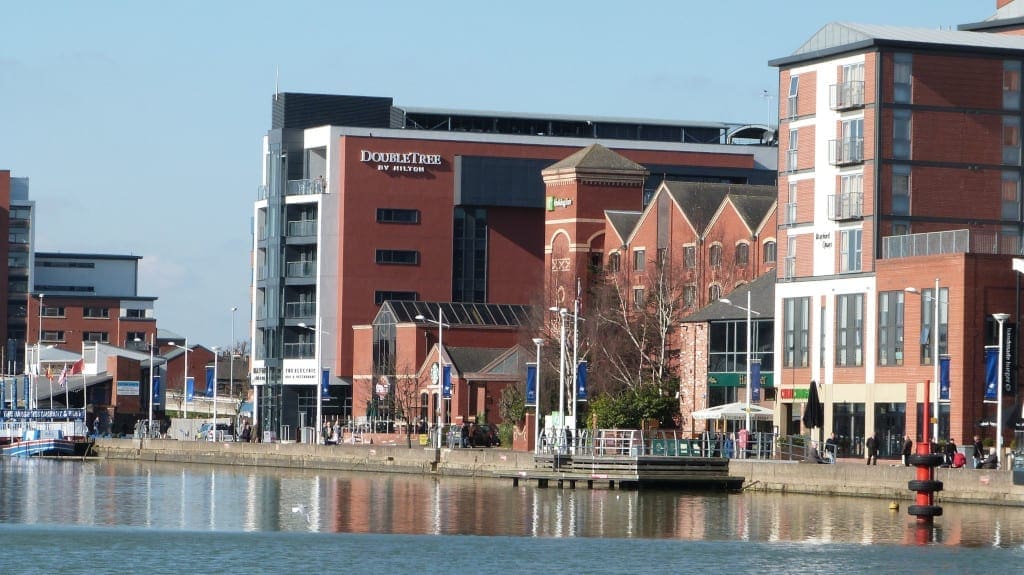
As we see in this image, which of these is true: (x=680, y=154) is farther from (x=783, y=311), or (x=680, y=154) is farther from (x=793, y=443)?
(x=793, y=443)

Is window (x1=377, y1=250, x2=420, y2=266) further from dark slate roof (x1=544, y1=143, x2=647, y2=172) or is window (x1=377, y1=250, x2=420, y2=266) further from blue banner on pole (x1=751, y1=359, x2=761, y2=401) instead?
blue banner on pole (x1=751, y1=359, x2=761, y2=401)

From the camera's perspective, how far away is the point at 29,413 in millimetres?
138250

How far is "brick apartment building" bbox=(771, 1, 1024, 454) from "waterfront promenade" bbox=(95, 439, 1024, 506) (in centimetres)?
552

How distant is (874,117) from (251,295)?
8153cm

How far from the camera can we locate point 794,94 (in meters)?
99.1

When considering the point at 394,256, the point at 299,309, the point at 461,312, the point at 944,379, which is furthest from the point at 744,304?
the point at 299,309

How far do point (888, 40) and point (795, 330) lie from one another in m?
15.3

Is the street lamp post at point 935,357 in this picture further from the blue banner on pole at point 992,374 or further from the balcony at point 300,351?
the balcony at point 300,351

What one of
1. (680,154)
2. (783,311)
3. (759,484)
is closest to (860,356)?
(783,311)

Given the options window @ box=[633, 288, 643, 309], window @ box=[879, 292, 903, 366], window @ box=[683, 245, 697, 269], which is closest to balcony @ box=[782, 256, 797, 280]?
window @ box=[879, 292, 903, 366]

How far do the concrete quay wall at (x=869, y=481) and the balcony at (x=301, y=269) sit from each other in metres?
73.2

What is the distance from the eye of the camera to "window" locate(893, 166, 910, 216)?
307 feet

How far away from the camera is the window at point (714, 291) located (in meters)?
115

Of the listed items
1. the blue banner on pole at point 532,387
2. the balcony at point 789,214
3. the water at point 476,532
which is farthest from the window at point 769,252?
the water at point 476,532
